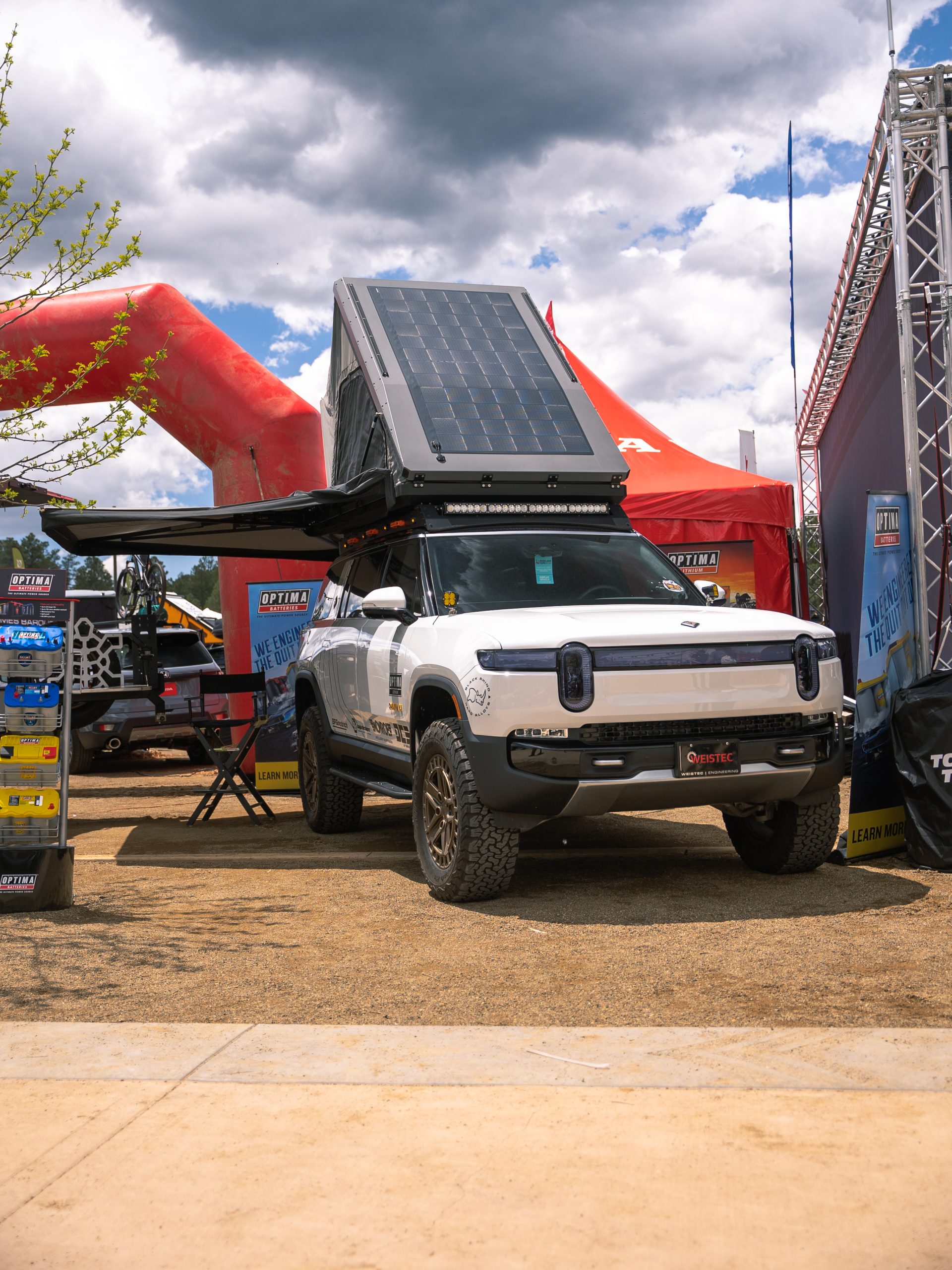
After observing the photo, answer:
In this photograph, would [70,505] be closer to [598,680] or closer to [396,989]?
[598,680]

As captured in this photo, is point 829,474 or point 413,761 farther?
point 829,474

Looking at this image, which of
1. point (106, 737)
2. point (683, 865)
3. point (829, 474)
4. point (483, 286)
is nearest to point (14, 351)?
point (106, 737)

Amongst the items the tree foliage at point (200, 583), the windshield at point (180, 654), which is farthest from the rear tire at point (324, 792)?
the tree foliage at point (200, 583)

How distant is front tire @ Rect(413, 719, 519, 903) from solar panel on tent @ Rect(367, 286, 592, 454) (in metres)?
2.02

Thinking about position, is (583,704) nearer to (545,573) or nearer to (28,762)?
(545,573)

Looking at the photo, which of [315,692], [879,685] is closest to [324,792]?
[315,692]

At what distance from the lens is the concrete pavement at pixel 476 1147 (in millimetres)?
2633

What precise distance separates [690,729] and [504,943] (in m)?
1.42

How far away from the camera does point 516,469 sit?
24.7ft

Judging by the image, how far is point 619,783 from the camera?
5898mm

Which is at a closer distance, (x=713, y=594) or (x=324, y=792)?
(x=713, y=594)

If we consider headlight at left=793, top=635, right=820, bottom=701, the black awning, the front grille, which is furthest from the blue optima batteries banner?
headlight at left=793, top=635, right=820, bottom=701

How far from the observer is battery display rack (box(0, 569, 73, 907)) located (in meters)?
6.43

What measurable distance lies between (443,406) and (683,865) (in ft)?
10.5
